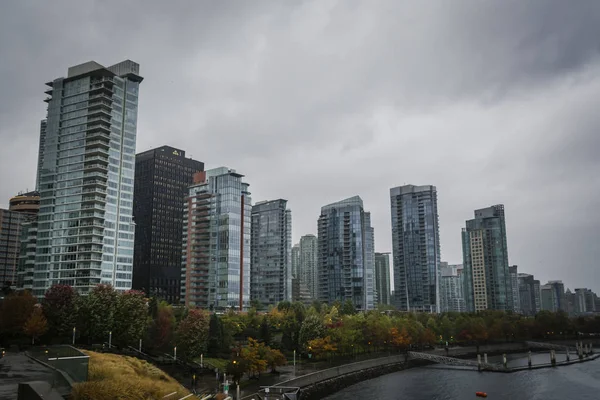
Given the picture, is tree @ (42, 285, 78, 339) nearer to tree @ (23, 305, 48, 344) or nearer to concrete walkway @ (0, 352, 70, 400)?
tree @ (23, 305, 48, 344)

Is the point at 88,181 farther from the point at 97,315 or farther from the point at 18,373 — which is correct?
the point at 18,373

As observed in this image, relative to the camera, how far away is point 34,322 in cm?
8344

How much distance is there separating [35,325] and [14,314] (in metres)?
4.38

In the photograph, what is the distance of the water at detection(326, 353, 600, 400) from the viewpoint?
299 feet

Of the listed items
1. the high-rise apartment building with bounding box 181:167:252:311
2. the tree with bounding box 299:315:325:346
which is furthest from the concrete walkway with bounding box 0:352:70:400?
the high-rise apartment building with bounding box 181:167:252:311

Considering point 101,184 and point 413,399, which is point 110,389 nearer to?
point 413,399

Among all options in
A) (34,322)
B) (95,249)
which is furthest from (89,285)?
(34,322)

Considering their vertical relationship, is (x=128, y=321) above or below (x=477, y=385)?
above

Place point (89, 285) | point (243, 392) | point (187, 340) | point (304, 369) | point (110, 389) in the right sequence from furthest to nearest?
point (89, 285) < point (304, 369) < point (187, 340) < point (243, 392) < point (110, 389)

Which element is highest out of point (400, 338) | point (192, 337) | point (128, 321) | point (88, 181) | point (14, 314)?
point (88, 181)

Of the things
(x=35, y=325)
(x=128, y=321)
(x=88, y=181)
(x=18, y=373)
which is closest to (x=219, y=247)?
(x=88, y=181)

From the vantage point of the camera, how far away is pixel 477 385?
104 m

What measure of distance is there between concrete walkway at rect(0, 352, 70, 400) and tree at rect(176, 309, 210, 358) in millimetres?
29459

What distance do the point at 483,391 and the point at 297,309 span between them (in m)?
72.7
